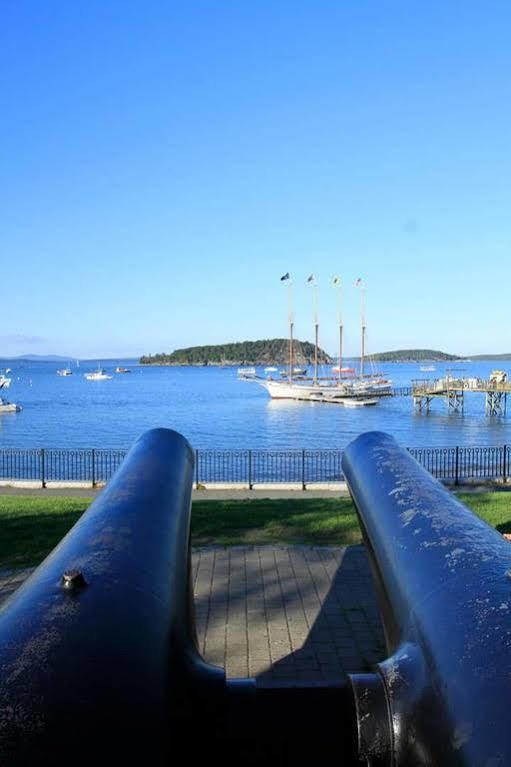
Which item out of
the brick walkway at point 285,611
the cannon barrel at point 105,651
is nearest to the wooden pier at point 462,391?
the brick walkway at point 285,611

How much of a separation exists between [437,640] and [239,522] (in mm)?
9254

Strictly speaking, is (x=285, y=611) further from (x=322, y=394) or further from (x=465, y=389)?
(x=322, y=394)

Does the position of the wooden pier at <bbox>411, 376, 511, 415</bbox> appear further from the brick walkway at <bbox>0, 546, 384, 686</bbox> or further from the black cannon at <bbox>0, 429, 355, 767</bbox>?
the black cannon at <bbox>0, 429, 355, 767</bbox>

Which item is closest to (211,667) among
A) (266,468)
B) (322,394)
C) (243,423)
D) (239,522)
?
(239,522)

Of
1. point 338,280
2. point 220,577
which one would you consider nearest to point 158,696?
point 220,577

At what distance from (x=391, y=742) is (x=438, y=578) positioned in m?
0.52

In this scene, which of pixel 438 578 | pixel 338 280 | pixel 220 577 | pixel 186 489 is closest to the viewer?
pixel 438 578

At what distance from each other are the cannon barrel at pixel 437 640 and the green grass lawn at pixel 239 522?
6.85m

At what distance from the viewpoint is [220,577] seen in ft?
27.0

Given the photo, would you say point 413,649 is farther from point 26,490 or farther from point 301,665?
point 26,490

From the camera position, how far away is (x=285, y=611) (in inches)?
278

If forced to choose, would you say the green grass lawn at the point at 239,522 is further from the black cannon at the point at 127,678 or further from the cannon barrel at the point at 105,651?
the black cannon at the point at 127,678

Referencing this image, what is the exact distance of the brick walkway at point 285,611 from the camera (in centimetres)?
586

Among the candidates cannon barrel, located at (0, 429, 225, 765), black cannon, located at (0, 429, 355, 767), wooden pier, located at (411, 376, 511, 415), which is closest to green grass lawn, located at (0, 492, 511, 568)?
cannon barrel, located at (0, 429, 225, 765)
